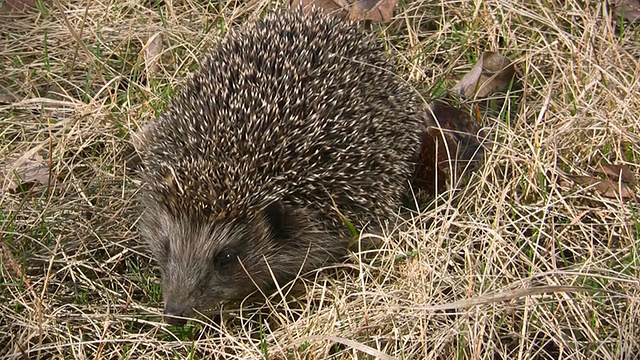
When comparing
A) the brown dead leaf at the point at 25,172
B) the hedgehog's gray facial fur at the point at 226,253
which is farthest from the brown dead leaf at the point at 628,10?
the brown dead leaf at the point at 25,172

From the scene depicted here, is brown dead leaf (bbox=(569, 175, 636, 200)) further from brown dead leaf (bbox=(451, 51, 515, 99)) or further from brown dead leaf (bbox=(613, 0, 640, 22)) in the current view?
brown dead leaf (bbox=(613, 0, 640, 22))

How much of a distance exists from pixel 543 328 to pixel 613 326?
1.06 feet

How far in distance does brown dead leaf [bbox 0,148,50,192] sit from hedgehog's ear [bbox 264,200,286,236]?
4.37 feet

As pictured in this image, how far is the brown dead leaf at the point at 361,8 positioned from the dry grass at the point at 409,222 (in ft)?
0.78

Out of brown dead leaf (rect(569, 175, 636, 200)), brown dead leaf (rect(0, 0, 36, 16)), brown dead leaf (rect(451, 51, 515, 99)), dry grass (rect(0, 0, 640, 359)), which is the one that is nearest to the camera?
dry grass (rect(0, 0, 640, 359))

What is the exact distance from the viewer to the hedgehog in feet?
14.4

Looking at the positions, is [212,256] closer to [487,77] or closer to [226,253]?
[226,253]

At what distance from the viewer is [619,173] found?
4.92 m

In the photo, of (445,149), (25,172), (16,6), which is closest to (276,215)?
(445,149)

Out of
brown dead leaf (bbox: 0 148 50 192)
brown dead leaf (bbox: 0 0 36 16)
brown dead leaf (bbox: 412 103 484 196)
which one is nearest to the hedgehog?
brown dead leaf (bbox: 412 103 484 196)

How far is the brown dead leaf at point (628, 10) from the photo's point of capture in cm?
605

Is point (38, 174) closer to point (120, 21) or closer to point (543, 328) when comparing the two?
point (120, 21)

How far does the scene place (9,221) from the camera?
468cm

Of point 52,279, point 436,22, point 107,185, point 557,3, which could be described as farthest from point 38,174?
point 557,3
